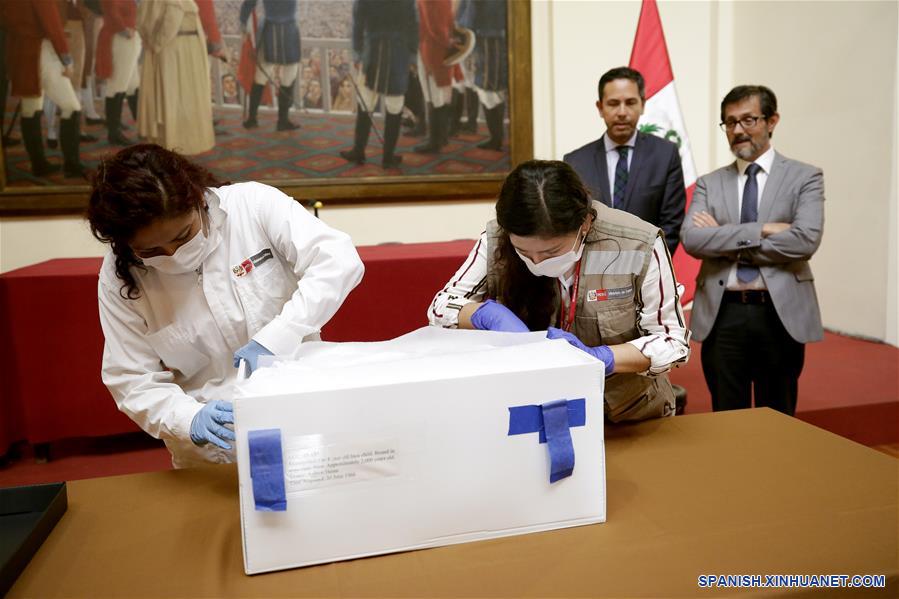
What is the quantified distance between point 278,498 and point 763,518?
694mm

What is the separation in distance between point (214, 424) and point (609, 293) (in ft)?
2.65

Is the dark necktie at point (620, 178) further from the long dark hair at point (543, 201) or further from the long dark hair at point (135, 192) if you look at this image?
the long dark hair at point (135, 192)

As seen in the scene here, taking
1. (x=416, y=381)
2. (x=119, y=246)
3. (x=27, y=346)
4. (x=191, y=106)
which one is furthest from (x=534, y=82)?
(x=416, y=381)

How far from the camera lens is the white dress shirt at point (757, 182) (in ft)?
7.21

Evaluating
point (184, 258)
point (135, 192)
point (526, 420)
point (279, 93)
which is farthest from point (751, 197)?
point (279, 93)

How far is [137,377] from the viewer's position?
1265 millimetres

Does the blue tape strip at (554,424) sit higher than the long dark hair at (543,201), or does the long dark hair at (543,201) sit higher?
the long dark hair at (543,201)

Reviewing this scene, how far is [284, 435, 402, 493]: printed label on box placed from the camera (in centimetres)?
86

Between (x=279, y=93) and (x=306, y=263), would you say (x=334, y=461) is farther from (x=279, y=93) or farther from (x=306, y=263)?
(x=279, y=93)

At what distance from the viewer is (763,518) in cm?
100

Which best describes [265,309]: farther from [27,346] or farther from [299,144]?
[299,144]

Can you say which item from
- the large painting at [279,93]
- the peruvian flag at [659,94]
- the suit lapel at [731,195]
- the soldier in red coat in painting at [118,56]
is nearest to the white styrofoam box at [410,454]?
the suit lapel at [731,195]

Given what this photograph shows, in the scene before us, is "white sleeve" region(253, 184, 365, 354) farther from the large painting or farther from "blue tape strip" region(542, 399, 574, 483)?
the large painting

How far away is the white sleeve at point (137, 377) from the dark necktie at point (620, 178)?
179 centimetres
